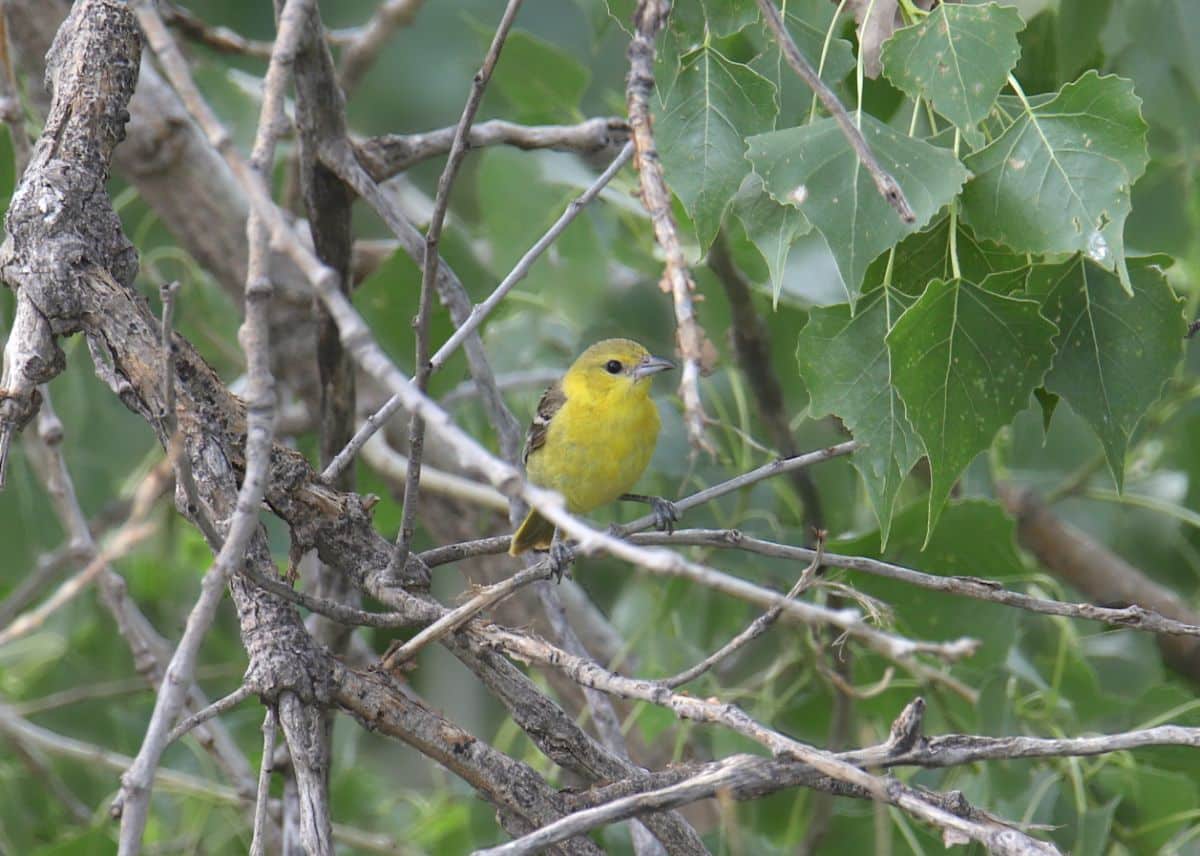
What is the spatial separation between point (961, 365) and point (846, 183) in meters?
0.35

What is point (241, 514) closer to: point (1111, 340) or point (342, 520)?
point (342, 520)

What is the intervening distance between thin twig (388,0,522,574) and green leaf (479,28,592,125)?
6.20 feet

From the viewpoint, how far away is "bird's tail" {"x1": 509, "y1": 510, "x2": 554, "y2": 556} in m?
3.16

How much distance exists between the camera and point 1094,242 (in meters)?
1.97

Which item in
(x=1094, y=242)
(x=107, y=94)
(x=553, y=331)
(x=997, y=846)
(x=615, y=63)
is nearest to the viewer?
(x=997, y=846)

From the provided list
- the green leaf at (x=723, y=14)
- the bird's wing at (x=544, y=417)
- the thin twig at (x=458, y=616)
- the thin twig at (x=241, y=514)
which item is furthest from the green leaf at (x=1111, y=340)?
the bird's wing at (x=544, y=417)

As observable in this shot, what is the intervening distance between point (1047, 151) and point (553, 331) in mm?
3309

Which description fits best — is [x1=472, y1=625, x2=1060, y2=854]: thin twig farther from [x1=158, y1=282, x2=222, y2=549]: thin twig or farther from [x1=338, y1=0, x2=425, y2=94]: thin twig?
[x1=338, y1=0, x2=425, y2=94]: thin twig

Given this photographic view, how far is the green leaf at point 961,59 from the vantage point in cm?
197

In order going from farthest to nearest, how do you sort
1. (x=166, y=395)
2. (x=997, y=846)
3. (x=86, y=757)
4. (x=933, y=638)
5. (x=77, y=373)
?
(x=77, y=373), (x=86, y=757), (x=933, y=638), (x=166, y=395), (x=997, y=846)

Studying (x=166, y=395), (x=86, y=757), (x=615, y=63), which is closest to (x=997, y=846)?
(x=166, y=395)

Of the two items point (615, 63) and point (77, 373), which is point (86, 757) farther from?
point (615, 63)

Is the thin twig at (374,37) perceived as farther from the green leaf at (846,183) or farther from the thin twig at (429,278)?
the green leaf at (846,183)

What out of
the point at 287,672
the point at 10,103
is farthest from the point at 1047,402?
the point at 10,103
